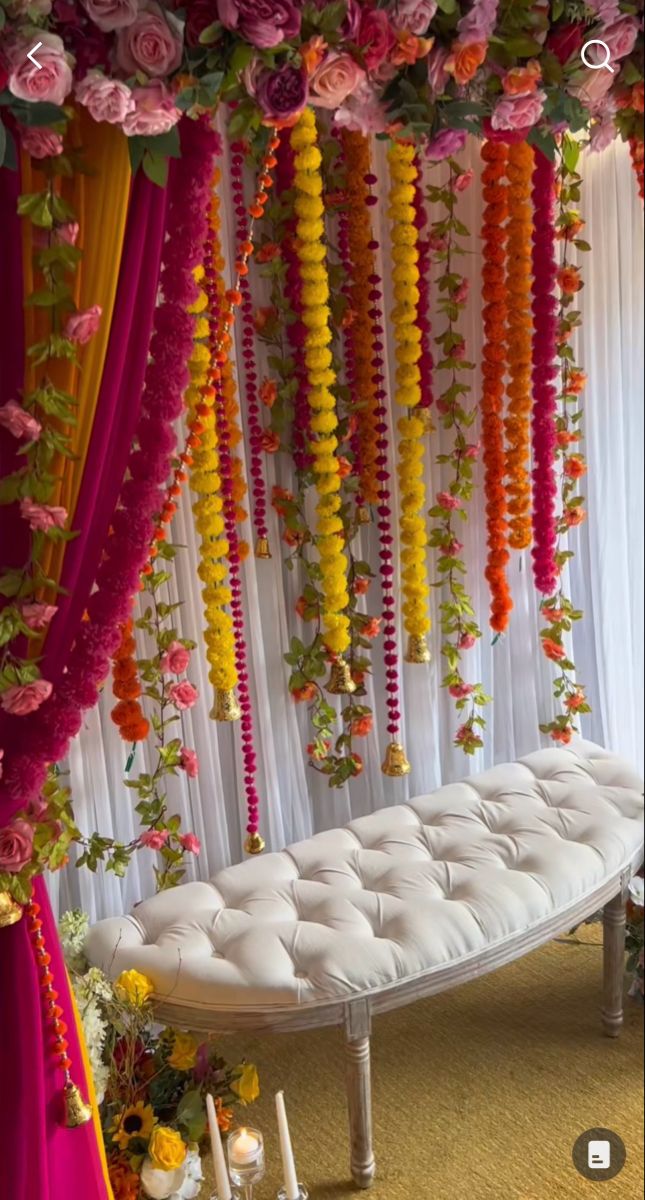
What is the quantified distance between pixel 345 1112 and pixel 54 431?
1.55 metres

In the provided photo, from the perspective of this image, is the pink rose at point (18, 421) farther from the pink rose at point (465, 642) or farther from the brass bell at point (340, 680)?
the pink rose at point (465, 642)

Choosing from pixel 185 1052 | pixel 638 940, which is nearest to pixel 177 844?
pixel 185 1052

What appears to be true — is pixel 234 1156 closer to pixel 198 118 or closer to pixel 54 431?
pixel 54 431

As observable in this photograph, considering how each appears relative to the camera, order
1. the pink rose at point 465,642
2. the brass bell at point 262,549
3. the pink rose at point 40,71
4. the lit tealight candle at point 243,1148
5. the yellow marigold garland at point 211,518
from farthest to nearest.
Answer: the pink rose at point 465,642, the brass bell at point 262,549, the yellow marigold garland at point 211,518, the lit tealight candle at point 243,1148, the pink rose at point 40,71

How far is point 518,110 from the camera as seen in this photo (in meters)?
1.68

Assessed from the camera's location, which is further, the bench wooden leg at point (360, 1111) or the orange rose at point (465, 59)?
the bench wooden leg at point (360, 1111)

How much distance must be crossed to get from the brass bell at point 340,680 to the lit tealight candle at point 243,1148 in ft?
3.49

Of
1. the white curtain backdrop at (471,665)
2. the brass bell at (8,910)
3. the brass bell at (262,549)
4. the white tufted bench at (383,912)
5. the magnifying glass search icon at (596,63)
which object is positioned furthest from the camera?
the brass bell at (262,549)

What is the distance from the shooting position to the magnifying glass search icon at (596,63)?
1.66m

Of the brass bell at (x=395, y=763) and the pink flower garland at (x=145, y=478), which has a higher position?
the pink flower garland at (x=145, y=478)

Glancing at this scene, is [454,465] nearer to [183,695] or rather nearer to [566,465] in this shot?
[566,465]

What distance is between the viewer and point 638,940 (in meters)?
2.31

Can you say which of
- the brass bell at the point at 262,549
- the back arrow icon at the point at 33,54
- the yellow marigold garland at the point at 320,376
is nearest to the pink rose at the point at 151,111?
the back arrow icon at the point at 33,54

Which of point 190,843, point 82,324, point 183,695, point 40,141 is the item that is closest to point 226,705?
point 183,695
